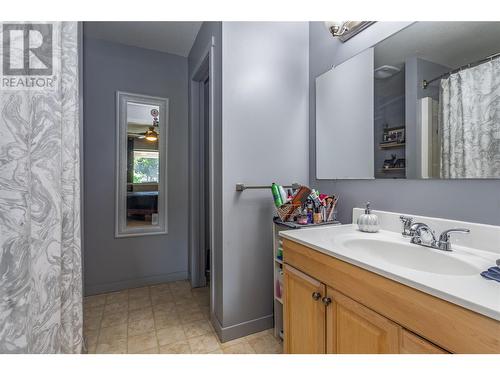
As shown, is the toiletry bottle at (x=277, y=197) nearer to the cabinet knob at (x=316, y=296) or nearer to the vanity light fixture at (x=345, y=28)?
the cabinet knob at (x=316, y=296)

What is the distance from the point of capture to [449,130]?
1.04m

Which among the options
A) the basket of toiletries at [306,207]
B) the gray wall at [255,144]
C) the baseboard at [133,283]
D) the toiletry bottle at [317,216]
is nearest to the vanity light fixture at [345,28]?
the gray wall at [255,144]

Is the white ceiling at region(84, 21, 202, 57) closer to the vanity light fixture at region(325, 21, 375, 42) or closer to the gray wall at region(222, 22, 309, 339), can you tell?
the gray wall at region(222, 22, 309, 339)

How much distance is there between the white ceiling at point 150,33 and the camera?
2008 millimetres

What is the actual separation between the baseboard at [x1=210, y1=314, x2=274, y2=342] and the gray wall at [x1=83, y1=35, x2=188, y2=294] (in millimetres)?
1049

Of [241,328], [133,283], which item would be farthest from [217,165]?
[133,283]

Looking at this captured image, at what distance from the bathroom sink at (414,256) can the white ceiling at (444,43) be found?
0.81 metres

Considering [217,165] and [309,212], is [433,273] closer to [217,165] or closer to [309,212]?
[309,212]

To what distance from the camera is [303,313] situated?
3.52ft

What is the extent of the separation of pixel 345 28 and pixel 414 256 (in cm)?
138

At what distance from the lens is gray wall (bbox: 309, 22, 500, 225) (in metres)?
0.94

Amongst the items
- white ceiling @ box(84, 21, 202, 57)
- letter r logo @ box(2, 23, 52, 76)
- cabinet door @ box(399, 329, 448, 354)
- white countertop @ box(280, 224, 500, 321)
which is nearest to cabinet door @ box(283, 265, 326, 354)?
white countertop @ box(280, 224, 500, 321)
